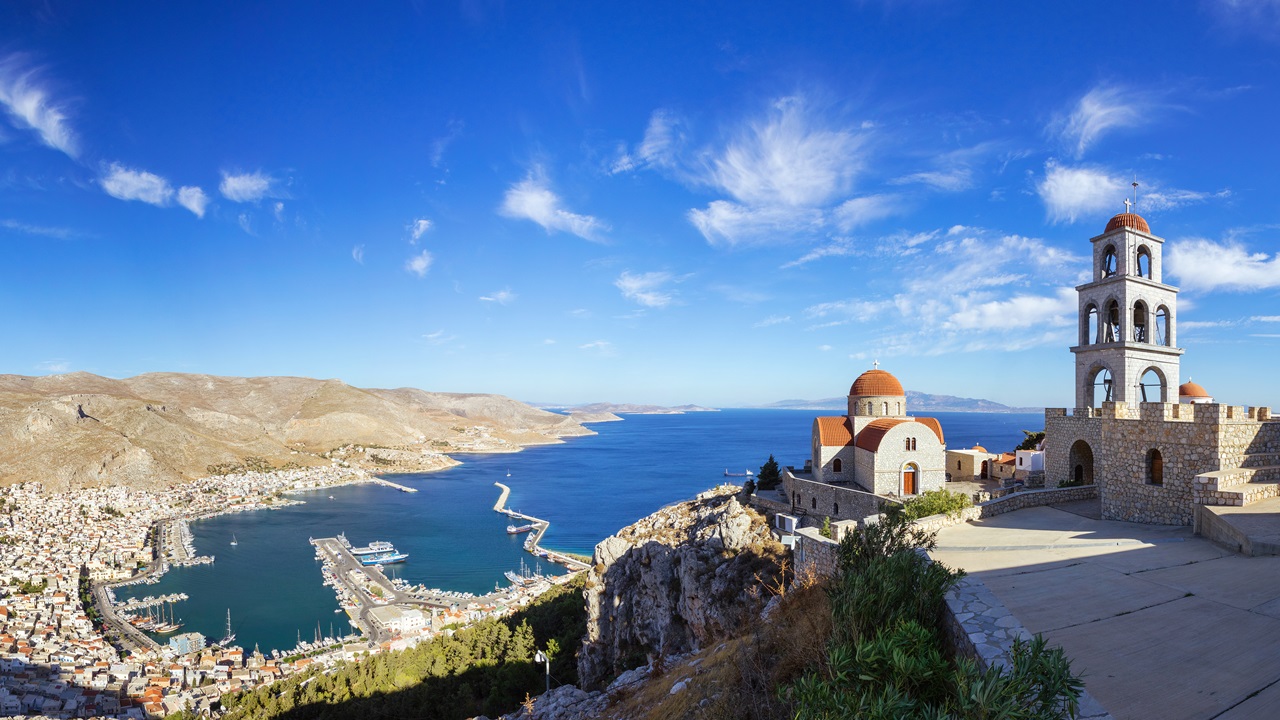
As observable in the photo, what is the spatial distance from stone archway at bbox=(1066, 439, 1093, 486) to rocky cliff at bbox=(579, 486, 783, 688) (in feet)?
26.5

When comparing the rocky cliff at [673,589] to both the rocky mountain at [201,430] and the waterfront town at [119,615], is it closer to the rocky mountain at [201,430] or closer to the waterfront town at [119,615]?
the waterfront town at [119,615]

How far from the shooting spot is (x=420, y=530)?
56562mm

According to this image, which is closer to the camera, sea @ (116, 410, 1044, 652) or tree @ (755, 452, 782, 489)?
tree @ (755, 452, 782, 489)

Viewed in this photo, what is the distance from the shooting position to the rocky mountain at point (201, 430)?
65875mm

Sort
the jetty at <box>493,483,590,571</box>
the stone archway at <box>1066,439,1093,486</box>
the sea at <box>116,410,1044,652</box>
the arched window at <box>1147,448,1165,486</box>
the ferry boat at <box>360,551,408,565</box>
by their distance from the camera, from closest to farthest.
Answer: the arched window at <box>1147,448,1165,486</box>, the stone archway at <box>1066,439,1093,486</box>, the sea at <box>116,410,1044,652</box>, the jetty at <box>493,483,590,571</box>, the ferry boat at <box>360,551,408,565</box>

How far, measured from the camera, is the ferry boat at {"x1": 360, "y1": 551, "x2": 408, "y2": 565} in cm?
4566

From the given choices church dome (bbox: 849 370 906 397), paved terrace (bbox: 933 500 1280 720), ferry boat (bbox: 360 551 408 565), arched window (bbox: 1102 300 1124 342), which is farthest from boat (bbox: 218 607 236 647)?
arched window (bbox: 1102 300 1124 342)

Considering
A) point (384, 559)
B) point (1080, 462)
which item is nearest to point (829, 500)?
point (1080, 462)

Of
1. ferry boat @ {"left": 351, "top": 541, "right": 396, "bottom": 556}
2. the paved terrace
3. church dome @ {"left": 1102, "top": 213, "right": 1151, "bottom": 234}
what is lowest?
ferry boat @ {"left": 351, "top": 541, "right": 396, "bottom": 556}

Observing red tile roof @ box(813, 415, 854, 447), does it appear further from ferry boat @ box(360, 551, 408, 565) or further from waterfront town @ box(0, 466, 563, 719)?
ferry boat @ box(360, 551, 408, 565)

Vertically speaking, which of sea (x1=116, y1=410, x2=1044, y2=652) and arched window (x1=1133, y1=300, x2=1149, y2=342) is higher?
arched window (x1=1133, y1=300, x2=1149, y2=342)

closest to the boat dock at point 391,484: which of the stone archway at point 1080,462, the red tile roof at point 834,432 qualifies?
the red tile roof at point 834,432

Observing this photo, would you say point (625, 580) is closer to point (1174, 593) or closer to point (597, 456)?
point (1174, 593)

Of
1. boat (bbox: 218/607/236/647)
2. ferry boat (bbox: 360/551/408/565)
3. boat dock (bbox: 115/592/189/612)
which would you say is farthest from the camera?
ferry boat (bbox: 360/551/408/565)
